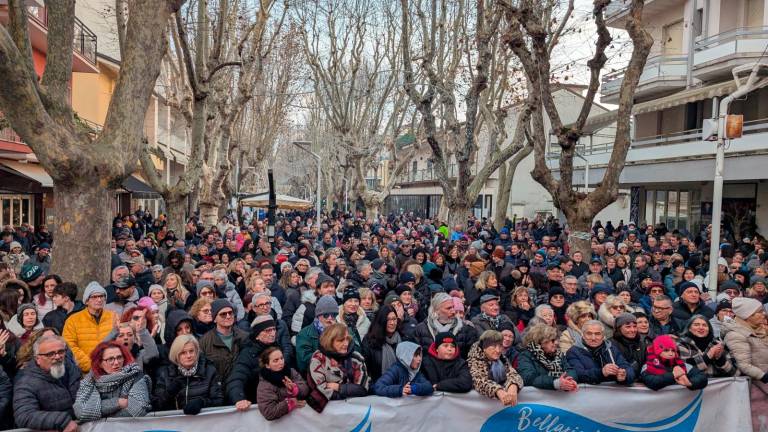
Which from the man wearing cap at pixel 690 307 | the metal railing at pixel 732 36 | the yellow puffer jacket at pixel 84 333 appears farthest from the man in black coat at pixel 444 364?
the metal railing at pixel 732 36

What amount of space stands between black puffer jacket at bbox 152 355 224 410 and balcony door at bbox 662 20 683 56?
76.9ft

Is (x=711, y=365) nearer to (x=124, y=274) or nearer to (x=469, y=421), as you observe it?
(x=469, y=421)

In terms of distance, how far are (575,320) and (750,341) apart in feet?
4.97

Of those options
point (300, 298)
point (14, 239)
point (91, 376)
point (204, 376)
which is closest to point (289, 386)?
point (204, 376)

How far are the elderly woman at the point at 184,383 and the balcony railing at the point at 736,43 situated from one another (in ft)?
63.0

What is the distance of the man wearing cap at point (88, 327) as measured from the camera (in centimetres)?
551

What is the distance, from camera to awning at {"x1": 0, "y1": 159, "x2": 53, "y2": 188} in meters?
19.0

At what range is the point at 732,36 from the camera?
18984mm

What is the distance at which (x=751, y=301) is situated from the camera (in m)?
5.85

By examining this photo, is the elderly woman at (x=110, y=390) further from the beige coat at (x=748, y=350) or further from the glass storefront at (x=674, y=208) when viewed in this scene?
the glass storefront at (x=674, y=208)

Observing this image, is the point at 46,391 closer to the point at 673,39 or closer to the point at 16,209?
the point at 16,209

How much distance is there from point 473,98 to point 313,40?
374 inches

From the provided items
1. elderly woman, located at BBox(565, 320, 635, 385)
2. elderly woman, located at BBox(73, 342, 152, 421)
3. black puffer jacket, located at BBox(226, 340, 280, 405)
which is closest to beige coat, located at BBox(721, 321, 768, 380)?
elderly woman, located at BBox(565, 320, 635, 385)

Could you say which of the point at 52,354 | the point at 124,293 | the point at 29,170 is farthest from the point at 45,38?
the point at 52,354
